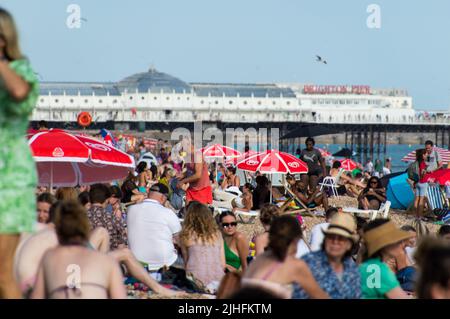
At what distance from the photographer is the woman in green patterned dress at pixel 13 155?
336 centimetres

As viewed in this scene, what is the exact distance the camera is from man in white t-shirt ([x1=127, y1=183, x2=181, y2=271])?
6855 mm

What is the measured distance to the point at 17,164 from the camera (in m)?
3.52

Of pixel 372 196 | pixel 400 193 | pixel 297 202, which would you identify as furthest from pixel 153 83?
pixel 372 196

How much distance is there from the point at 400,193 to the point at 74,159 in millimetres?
7881

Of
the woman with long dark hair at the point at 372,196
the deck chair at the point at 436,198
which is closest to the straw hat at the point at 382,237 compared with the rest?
the woman with long dark hair at the point at 372,196

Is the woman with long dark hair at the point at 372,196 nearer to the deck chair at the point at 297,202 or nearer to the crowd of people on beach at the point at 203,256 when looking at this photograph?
the deck chair at the point at 297,202

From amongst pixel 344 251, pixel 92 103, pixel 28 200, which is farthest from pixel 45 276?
pixel 92 103

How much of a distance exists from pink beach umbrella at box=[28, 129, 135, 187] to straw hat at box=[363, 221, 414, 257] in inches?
146

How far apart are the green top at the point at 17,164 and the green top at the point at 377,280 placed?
1.70 m

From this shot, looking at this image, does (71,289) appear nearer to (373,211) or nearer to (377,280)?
(377,280)

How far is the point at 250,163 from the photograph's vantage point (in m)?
14.2

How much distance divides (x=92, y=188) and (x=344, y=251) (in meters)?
3.16

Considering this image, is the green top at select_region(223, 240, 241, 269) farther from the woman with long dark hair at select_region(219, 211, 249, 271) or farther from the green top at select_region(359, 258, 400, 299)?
the green top at select_region(359, 258, 400, 299)
